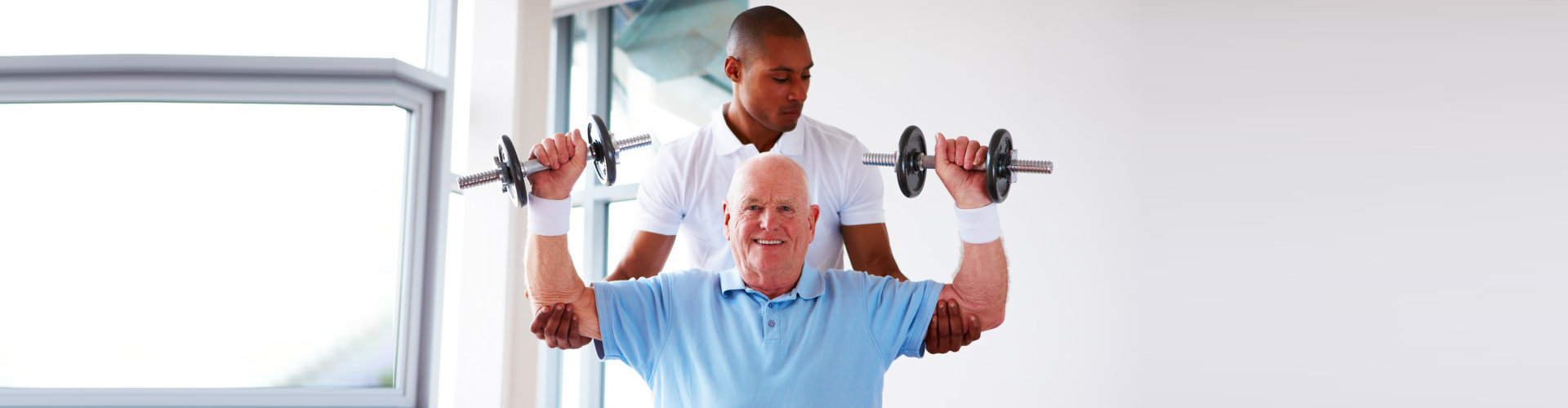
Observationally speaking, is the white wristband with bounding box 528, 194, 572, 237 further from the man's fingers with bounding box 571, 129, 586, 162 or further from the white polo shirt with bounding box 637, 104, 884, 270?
the white polo shirt with bounding box 637, 104, 884, 270

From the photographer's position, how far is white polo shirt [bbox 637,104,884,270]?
2076 millimetres

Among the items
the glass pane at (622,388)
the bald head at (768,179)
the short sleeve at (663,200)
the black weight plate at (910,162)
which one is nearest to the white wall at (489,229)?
the glass pane at (622,388)

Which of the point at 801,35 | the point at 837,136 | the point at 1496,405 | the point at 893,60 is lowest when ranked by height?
the point at 1496,405

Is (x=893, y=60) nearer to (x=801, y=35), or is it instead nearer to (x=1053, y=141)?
(x=1053, y=141)

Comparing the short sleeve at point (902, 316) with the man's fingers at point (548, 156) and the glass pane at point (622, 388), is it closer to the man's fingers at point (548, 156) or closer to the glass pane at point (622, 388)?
the man's fingers at point (548, 156)

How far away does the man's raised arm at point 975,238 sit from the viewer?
5.51ft

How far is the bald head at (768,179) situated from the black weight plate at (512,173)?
38 cm

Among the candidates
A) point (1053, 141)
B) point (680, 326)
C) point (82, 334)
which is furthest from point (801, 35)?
point (82, 334)

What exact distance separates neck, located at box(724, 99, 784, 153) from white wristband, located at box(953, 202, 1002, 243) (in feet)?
1.89

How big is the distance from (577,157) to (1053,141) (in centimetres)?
168

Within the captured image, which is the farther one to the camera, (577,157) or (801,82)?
(801,82)

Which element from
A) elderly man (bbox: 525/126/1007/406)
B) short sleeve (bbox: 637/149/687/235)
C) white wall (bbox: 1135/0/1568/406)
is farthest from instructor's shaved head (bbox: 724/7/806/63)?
white wall (bbox: 1135/0/1568/406)

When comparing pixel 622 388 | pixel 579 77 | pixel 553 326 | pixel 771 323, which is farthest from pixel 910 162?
pixel 579 77

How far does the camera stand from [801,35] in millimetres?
A: 2066
